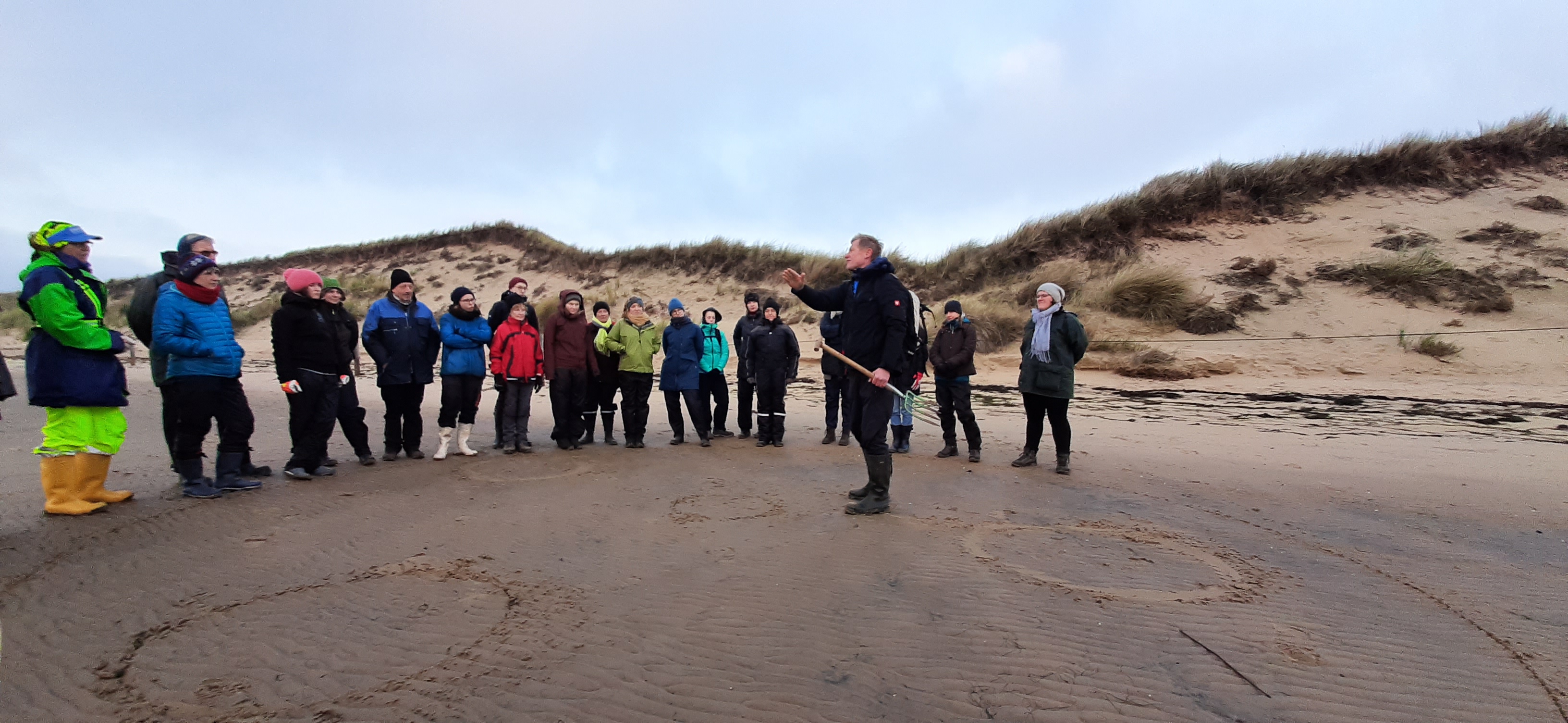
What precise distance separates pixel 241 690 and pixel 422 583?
3.52ft

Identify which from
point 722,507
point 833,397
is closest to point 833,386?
point 833,397

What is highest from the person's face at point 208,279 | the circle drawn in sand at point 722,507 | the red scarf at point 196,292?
the person's face at point 208,279

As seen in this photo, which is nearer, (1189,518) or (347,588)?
(347,588)

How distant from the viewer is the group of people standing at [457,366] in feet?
15.3

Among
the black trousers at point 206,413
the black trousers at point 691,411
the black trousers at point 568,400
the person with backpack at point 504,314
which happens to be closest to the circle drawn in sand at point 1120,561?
the black trousers at point 691,411

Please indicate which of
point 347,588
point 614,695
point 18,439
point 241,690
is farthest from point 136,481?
point 614,695

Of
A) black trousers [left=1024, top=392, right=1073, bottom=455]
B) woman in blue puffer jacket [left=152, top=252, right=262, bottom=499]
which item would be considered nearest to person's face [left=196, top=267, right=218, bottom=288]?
woman in blue puffer jacket [left=152, top=252, right=262, bottom=499]

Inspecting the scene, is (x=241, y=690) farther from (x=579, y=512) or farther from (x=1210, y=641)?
(x=1210, y=641)

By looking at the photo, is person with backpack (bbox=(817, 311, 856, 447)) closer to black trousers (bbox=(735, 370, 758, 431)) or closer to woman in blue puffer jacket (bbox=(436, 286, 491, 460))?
black trousers (bbox=(735, 370, 758, 431))

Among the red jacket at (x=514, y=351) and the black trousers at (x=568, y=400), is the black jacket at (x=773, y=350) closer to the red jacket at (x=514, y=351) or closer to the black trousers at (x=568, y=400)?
the black trousers at (x=568, y=400)

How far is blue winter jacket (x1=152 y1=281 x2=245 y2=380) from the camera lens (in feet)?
16.3

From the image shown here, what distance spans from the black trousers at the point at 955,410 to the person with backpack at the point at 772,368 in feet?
5.59

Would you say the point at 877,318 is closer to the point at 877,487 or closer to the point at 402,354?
the point at 877,487

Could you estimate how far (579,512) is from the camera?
16.5 ft
